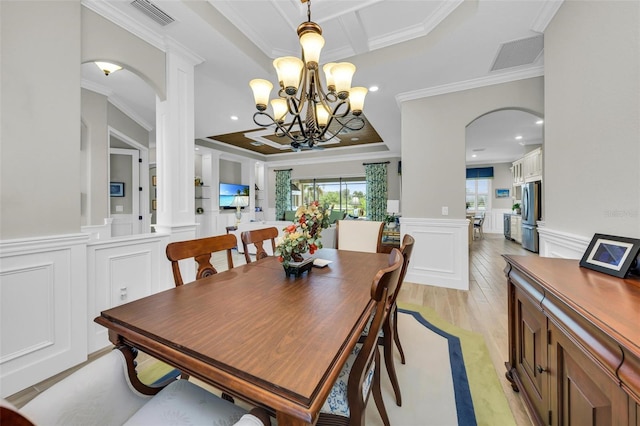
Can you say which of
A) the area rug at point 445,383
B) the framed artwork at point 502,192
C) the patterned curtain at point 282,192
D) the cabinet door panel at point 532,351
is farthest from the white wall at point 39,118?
the framed artwork at point 502,192

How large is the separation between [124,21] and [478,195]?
34.6 feet

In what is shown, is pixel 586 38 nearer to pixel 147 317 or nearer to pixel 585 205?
pixel 585 205

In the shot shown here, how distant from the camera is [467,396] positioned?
5.06 feet

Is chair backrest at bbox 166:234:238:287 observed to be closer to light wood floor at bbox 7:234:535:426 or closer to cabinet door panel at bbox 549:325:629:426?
light wood floor at bbox 7:234:535:426

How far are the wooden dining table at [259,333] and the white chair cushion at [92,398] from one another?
0.33 feet

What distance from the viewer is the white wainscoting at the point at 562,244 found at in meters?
1.55

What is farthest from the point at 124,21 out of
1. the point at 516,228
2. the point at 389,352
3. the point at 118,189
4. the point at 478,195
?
the point at 478,195

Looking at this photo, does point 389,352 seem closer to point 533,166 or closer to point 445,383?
point 445,383

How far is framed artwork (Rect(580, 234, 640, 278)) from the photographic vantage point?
1002mm

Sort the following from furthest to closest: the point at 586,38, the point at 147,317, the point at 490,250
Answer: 1. the point at 490,250
2. the point at 586,38
3. the point at 147,317

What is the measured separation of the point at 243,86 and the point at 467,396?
376 centimetres

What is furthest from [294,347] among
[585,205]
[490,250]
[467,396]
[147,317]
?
[490,250]

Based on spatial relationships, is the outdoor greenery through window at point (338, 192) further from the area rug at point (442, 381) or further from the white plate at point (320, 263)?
the white plate at point (320, 263)

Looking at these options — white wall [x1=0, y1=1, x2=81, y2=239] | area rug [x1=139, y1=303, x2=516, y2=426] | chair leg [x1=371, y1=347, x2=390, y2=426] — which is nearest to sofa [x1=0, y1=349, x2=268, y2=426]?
chair leg [x1=371, y1=347, x2=390, y2=426]
